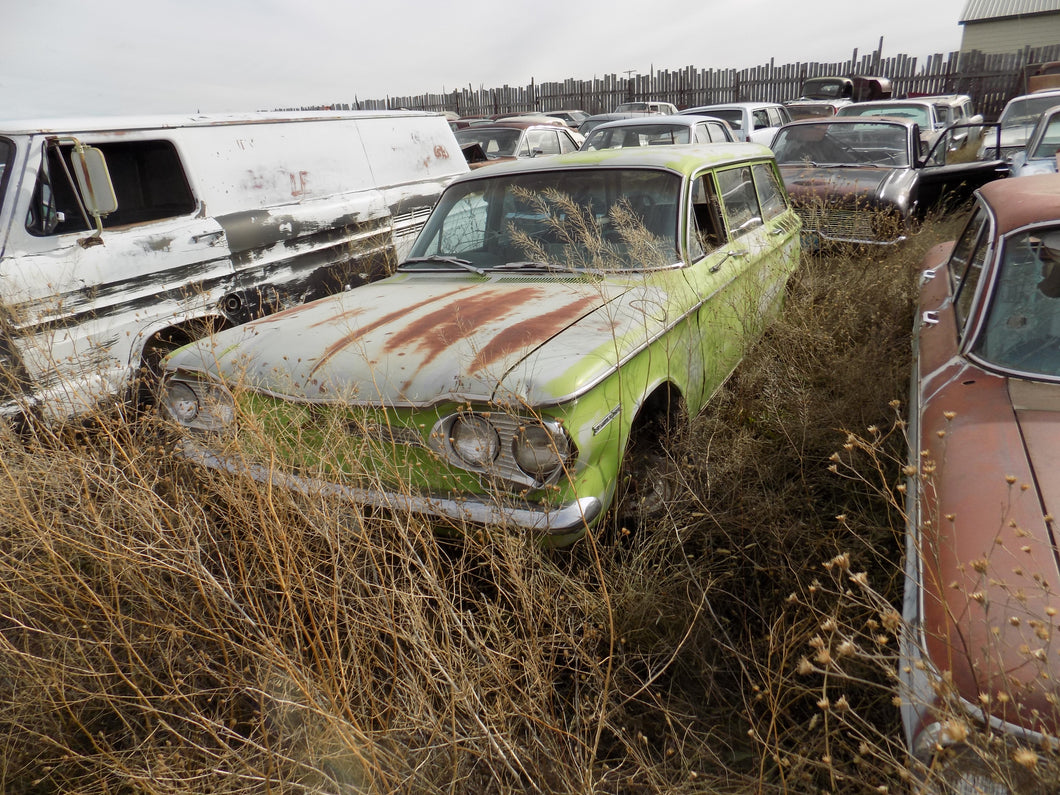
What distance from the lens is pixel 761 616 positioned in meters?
2.28

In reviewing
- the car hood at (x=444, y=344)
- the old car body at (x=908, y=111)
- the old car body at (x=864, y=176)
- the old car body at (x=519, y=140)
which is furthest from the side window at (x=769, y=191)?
the old car body at (x=908, y=111)

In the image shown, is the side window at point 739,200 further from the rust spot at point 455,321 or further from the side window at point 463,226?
the rust spot at point 455,321

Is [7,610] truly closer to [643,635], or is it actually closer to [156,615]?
[156,615]

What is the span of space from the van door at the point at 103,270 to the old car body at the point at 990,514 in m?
3.52

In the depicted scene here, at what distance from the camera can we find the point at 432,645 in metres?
→ 2.08

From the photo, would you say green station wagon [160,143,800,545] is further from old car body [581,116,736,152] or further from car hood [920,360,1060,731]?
old car body [581,116,736,152]

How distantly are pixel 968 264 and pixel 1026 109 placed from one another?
10.4 metres

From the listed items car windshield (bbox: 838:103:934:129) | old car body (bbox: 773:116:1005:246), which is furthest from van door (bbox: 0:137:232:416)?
car windshield (bbox: 838:103:934:129)

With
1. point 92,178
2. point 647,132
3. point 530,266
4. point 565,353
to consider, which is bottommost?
point 565,353

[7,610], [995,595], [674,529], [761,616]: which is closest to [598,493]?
[674,529]

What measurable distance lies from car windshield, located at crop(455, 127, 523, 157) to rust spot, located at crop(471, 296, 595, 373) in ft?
24.2

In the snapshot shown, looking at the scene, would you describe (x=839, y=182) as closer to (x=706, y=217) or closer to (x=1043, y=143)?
(x=1043, y=143)

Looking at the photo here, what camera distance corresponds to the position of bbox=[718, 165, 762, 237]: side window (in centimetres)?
Result: 404

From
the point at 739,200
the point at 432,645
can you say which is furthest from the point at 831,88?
the point at 432,645
